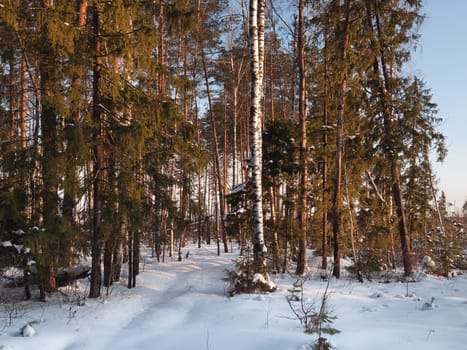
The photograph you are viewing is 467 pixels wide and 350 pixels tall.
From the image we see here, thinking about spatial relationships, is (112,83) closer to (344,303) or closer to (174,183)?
(174,183)

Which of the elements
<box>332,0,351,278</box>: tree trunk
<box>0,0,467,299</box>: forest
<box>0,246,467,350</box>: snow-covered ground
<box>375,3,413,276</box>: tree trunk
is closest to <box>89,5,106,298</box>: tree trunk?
<box>0,0,467,299</box>: forest

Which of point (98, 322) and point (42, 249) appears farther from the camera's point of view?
point (42, 249)

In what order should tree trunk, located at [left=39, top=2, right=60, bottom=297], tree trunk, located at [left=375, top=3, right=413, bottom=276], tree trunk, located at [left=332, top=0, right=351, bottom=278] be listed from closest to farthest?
tree trunk, located at [left=39, top=2, right=60, bottom=297] → tree trunk, located at [left=332, top=0, right=351, bottom=278] → tree trunk, located at [left=375, top=3, right=413, bottom=276]

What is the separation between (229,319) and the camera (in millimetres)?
5199

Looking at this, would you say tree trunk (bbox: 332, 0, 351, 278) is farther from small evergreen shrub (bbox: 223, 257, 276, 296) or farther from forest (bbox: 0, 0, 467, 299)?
small evergreen shrub (bbox: 223, 257, 276, 296)

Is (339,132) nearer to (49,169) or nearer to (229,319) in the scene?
(229,319)

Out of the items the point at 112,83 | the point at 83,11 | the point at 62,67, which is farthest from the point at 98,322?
the point at 83,11

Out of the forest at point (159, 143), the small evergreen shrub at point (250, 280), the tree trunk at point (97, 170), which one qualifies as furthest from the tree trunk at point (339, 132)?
the tree trunk at point (97, 170)

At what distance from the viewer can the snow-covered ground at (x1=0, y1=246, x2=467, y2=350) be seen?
4.11 metres

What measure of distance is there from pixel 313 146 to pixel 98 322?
8.72 metres

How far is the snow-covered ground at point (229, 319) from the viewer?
4.11m

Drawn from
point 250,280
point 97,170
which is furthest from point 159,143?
point 250,280

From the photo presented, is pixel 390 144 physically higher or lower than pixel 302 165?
higher

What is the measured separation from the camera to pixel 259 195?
771cm
